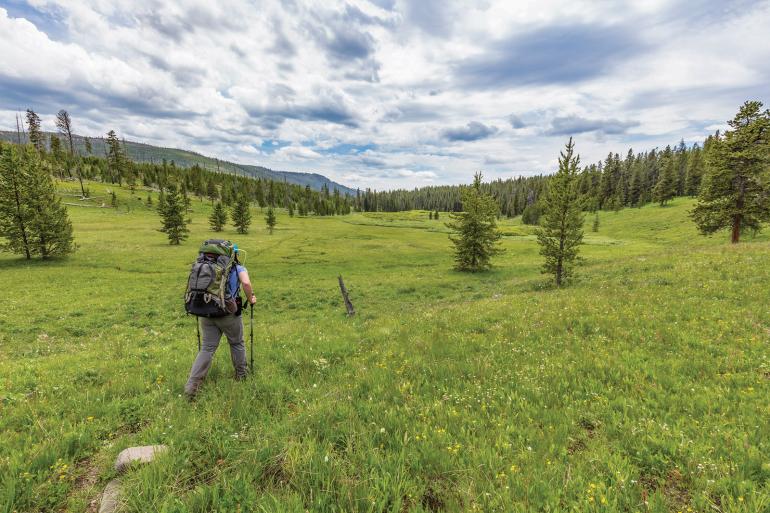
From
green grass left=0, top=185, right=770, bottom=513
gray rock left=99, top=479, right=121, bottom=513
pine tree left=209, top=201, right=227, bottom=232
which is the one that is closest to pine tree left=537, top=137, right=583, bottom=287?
green grass left=0, top=185, right=770, bottom=513

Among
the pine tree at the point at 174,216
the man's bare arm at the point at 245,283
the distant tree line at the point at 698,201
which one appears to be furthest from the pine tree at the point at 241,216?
the man's bare arm at the point at 245,283

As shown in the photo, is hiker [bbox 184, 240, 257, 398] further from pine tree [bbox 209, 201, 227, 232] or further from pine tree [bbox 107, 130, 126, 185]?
pine tree [bbox 107, 130, 126, 185]

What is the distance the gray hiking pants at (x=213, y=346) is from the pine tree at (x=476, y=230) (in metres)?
33.1

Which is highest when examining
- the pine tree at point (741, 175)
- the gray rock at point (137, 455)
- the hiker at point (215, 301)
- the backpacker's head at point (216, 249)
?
the pine tree at point (741, 175)

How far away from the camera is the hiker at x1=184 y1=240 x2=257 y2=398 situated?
6910 mm

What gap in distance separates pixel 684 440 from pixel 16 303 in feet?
107

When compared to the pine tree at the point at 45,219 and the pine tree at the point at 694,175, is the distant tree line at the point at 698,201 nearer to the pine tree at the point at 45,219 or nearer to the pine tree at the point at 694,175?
the pine tree at the point at 45,219

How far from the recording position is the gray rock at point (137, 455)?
4.29 metres

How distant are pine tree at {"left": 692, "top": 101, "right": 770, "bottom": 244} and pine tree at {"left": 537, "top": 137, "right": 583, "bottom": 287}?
23.5 m

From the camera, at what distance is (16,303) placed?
68.9 feet

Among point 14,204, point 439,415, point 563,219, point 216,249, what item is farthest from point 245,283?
point 14,204

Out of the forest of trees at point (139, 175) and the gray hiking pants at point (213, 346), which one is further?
the forest of trees at point (139, 175)

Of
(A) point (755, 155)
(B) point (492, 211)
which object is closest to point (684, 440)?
(B) point (492, 211)

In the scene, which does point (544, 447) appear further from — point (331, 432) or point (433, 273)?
point (433, 273)
